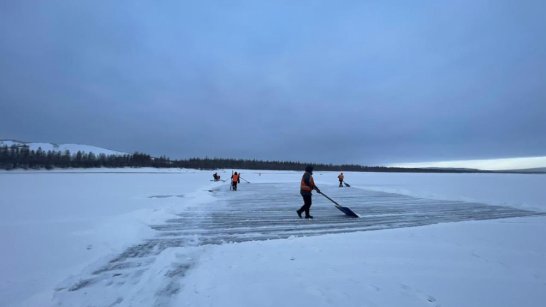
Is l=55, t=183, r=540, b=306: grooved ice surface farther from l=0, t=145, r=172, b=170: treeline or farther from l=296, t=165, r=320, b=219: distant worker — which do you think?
l=0, t=145, r=172, b=170: treeline

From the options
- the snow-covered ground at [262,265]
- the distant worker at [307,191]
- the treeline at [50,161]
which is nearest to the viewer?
the snow-covered ground at [262,265]

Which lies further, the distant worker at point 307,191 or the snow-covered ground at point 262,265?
the distant worker at point 307,191

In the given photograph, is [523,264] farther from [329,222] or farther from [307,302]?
[329,222]

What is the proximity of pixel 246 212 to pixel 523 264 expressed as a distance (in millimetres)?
7115

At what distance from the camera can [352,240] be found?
535 cm

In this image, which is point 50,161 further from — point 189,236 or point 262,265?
point 262,265

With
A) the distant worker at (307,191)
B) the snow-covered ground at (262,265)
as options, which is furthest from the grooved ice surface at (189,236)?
the distant worker at (307,191)

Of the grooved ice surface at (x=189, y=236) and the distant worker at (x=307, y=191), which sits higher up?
the distant worker at (x=307, y=191)

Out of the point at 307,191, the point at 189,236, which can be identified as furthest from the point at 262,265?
the point at 307,191

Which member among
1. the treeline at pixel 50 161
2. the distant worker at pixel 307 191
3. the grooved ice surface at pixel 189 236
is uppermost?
the treeline at pixel 50 161

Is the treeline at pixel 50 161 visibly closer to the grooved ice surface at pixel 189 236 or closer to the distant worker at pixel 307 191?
the grooved ice surface at pixel 189 236

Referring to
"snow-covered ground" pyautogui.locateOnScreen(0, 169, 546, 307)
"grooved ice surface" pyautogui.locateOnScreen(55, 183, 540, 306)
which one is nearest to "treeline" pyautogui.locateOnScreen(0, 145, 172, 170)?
"grooved ice surface" pyautogui.locateOnScreen(55, 183, 540, 306)

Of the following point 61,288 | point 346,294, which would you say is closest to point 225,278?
point 346,294

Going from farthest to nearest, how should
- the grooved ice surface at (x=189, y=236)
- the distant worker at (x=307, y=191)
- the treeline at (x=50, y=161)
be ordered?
the treeline at (x=50, y=161) < the distant worker at (x=307, y=191) < the grooved ice surface at (x=189, y=236)
